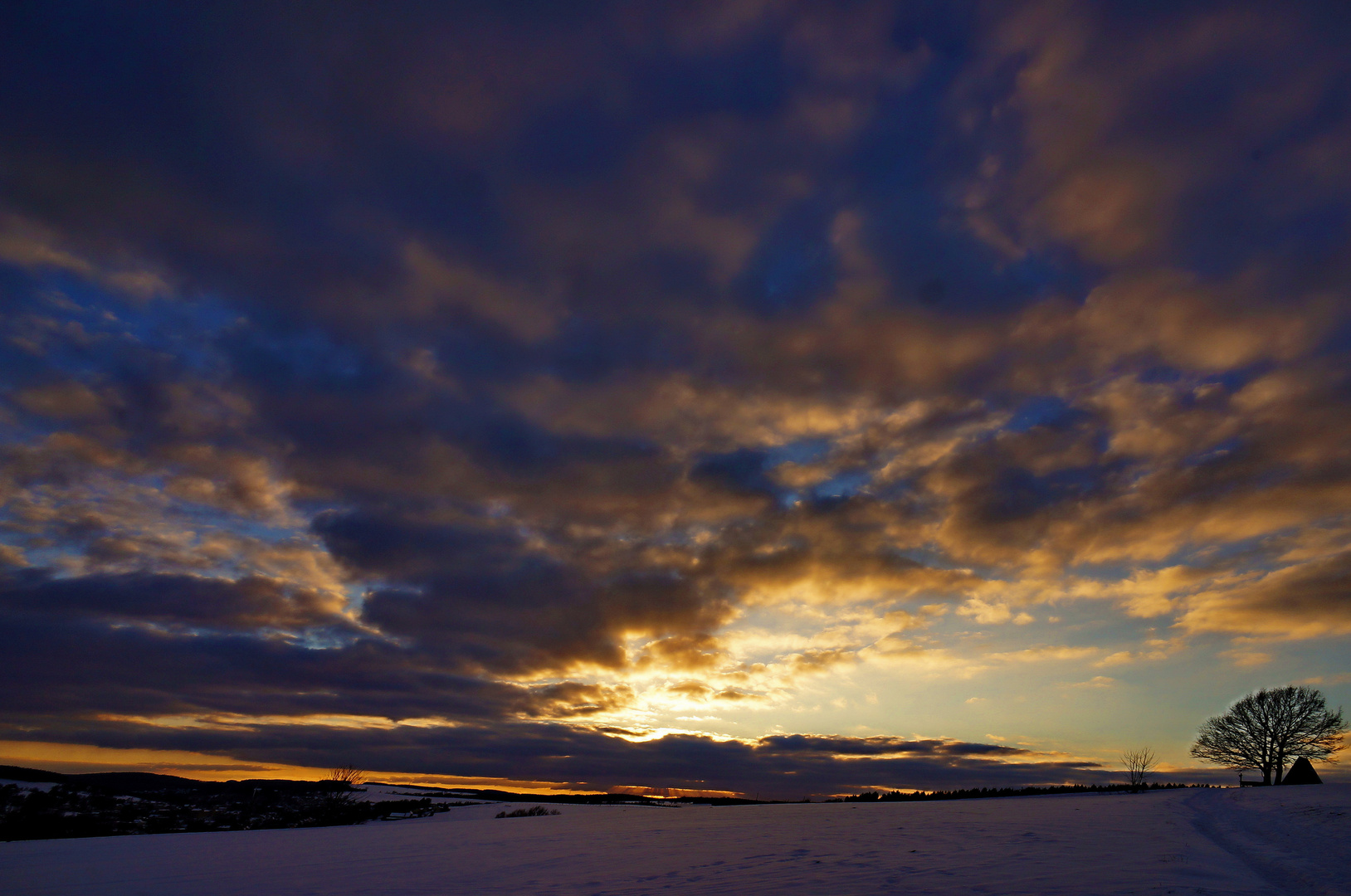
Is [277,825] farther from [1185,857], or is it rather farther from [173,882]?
[1185,857]

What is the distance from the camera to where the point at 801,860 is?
720 inches

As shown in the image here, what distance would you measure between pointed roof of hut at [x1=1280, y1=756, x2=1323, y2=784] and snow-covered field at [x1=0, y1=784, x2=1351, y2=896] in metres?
46.0

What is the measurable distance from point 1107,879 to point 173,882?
25416mm

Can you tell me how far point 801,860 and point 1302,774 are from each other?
81.8 m

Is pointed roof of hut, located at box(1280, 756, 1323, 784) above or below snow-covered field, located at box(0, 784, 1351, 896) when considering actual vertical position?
below

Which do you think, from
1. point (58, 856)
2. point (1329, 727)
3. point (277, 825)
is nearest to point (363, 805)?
point (277, 825)

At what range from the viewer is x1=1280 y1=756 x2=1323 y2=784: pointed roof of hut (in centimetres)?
6500

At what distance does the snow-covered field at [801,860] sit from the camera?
547 inches

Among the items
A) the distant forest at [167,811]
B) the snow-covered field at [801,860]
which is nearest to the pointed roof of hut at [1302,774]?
the snow-covered field at [801,860]

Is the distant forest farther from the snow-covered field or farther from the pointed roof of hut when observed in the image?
the pointed roof of hut

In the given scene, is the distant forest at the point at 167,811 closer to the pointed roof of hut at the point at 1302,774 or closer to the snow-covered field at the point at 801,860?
the snow-covered field at the point at 801,860

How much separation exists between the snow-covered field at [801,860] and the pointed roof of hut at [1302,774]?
Answer: 1812 inches

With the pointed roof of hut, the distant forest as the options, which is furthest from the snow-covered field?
the pointed roof of hut

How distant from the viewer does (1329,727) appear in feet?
241
